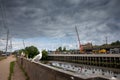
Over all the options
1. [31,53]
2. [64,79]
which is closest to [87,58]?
[31,53]

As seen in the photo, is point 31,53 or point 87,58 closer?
point 87,58

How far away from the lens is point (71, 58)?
292 feet

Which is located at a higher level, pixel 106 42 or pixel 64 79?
pixel 106 42

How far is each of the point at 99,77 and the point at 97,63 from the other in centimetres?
6405

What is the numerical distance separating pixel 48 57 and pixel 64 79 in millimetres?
112928

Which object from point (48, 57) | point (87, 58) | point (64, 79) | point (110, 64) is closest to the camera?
point (64, 79)

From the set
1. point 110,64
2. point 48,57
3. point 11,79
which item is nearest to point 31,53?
point 48,57

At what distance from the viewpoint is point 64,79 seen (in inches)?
199

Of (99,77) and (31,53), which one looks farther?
(31,53)

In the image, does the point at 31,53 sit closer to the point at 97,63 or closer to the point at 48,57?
the point at 48,57

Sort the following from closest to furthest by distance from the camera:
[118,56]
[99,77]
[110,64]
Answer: [99,77], [118,56], [110,64]

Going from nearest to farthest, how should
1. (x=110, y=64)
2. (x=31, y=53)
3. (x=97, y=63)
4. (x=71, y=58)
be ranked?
1. (x=110, y=64)
2. (x=97, y=63)
3. (x=71, y=58)
4. (x=31, y=53)

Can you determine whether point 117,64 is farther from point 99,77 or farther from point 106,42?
point 106,42

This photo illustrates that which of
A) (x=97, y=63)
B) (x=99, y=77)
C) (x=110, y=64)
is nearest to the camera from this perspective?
(x=99, y=77)
